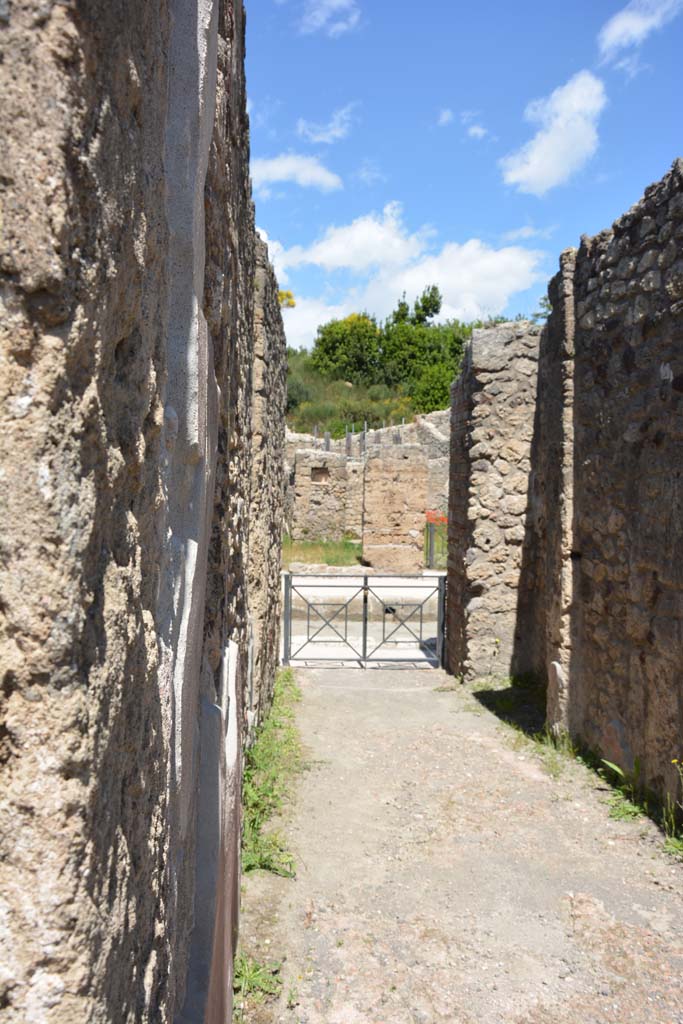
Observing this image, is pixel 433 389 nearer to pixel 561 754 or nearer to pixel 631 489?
pixel 561 754

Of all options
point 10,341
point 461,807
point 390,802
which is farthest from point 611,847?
point 10,341

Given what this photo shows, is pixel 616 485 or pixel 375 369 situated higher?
pixel 375 369

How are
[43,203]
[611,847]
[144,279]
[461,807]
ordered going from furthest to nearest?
[461,807], [611,847], [144,279], [43,203]

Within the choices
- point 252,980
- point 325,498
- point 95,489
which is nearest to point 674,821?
point 252,980

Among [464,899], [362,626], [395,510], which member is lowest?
[464,899]

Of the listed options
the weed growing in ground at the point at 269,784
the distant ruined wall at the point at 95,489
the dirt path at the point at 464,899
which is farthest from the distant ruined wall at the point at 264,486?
the distant ruined wall at the point at 95,489

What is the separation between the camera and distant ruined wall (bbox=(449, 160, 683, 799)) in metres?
4.05

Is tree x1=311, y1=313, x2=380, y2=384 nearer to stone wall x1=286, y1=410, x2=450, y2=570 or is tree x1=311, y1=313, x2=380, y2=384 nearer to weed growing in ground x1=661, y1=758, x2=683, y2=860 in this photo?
stone wall x1=286, y1=410, x2=450, y2=570

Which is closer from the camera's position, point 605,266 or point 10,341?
point 10,341

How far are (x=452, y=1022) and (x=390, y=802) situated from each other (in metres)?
1.83

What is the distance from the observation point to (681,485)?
3934mm

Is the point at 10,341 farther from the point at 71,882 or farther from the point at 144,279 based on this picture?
the point at 71,882

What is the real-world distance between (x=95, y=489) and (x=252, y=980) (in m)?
2.61

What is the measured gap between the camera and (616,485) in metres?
4.68
